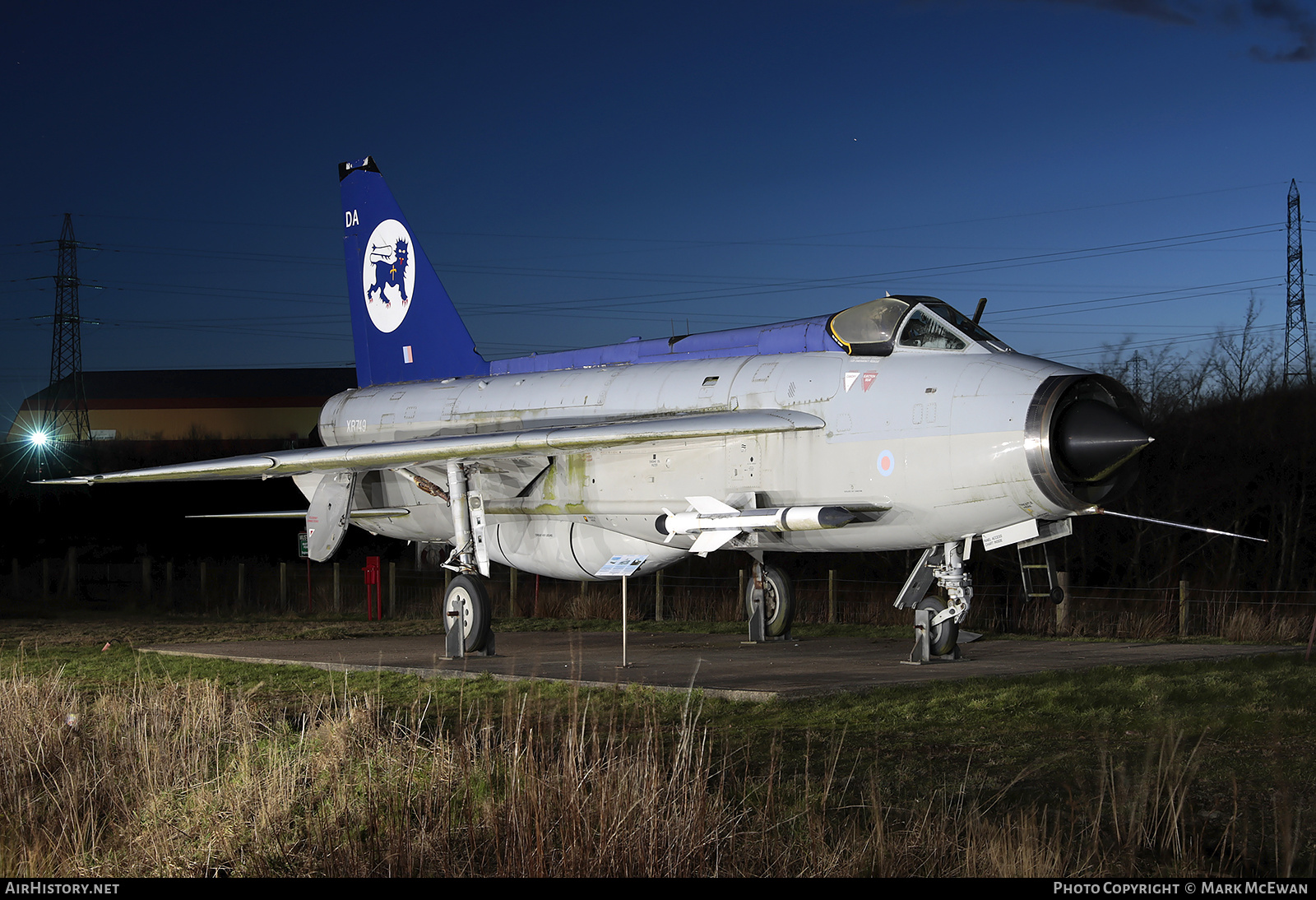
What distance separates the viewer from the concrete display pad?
1005 cm

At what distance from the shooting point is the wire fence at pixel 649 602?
16969 mm

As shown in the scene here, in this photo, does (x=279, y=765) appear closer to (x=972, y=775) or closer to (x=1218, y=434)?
(x=972, y=775)

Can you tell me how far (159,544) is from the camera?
1515 inches

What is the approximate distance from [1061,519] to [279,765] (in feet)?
26.3

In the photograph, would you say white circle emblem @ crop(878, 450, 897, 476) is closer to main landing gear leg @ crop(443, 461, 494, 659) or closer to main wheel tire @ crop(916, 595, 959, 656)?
main wheel tire @ crop(916, 595, 959, 656)

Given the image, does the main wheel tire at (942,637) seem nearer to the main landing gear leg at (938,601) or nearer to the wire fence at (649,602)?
the main landing gear leg at (938,601)

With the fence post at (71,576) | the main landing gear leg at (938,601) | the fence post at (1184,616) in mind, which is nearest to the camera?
the main landing gear leg at (938,601)

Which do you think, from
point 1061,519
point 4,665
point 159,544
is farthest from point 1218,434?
point 159,544

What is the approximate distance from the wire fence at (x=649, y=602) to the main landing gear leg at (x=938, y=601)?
208 inches

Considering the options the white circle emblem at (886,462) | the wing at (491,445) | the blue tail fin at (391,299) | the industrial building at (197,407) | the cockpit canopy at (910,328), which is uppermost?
the industrial building at (197,407)

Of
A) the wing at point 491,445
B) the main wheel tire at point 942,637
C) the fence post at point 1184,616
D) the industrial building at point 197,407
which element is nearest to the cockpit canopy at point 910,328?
the wing at point 491,445

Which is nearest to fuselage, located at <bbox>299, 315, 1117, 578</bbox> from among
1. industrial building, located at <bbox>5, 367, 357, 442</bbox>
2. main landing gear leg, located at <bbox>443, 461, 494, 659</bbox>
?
main landing gear leg, located at <bbox>443, 461, 494, 659</bbox>

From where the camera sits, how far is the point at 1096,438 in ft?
31.6

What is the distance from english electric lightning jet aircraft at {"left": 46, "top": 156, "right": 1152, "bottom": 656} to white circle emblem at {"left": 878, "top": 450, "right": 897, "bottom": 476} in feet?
0.04
